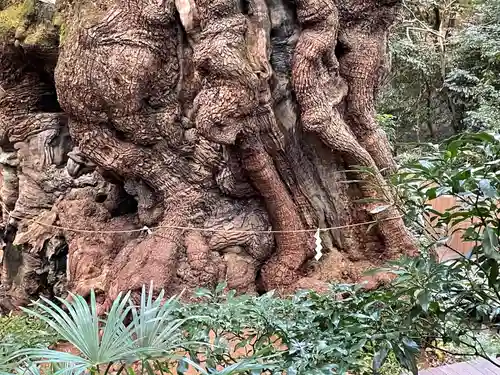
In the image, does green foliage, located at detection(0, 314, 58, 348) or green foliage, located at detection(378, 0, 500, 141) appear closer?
green foliage, located at detection(0, 314, 58, 348)

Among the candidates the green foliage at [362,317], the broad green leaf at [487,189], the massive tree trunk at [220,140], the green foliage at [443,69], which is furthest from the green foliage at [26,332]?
the green foliage at [443,69]

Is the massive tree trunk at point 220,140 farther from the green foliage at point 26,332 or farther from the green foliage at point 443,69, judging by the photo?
the green foliage at point 443,69

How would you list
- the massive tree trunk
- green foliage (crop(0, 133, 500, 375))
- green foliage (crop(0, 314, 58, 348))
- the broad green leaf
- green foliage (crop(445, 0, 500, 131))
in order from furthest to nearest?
green foliage (crop(445, 0, 500, 131))
the massive tree trunk
green foliage (crop(0, 314, 58, 348))
green foliage (crop(0, 133, 500, 375))
the broad green leaf

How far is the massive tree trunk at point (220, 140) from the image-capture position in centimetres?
349

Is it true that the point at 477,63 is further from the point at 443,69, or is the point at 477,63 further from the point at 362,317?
the point at 362,317

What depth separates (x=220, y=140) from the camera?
3512 mm

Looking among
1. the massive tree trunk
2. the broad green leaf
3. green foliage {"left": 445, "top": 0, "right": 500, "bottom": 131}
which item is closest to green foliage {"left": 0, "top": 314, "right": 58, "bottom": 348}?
the massive tree trunk

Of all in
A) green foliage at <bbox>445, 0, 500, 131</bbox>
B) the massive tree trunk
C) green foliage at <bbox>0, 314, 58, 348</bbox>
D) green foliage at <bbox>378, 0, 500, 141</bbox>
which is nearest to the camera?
green foliage at <bbox>0, 314, 58, 348</bbox>

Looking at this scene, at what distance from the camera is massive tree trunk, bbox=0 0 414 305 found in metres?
3.49

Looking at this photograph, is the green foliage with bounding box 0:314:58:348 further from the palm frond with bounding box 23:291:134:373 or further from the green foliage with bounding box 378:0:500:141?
the green foliage with bounding box 378:0:500:141

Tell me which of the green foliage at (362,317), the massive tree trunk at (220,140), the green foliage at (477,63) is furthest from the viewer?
the green foliage at (477,63)

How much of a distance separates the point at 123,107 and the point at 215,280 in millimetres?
1425

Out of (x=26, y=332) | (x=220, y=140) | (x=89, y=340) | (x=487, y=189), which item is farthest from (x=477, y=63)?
(x=89, y=340)

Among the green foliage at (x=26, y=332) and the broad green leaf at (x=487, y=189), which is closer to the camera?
the broad green leaf at (x=487, y=189)
